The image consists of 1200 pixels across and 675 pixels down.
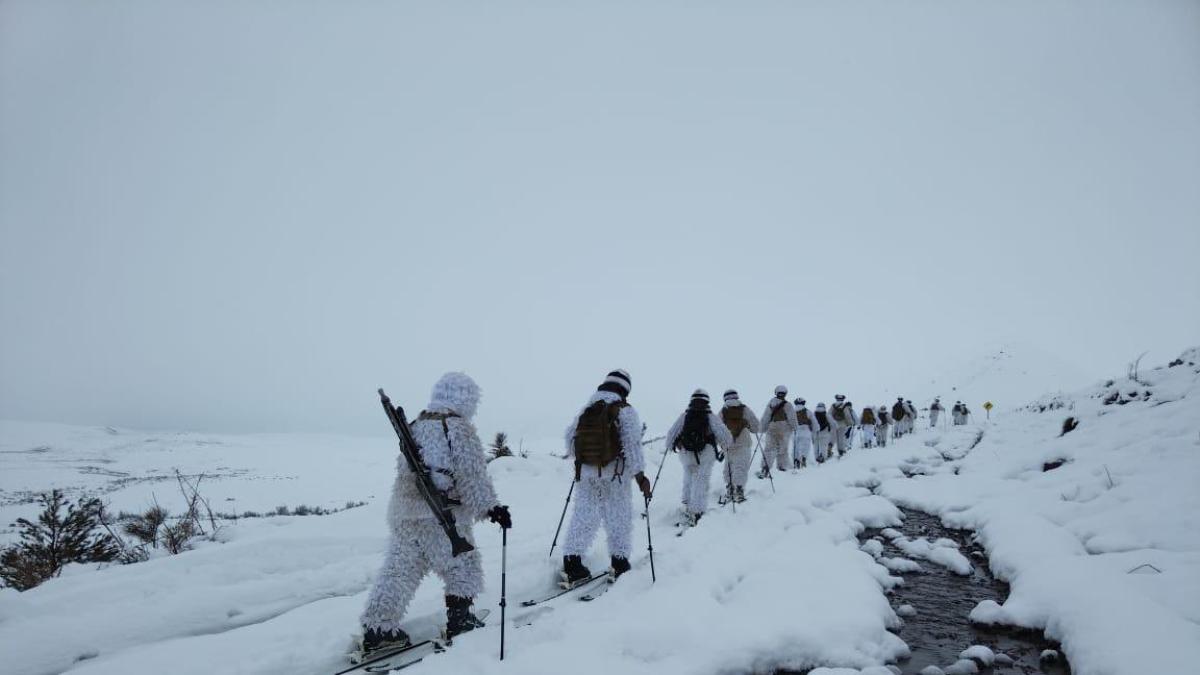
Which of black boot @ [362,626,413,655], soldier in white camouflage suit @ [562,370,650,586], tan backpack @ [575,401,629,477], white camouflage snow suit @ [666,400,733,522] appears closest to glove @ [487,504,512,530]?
black boot @ [362,626,413,655]

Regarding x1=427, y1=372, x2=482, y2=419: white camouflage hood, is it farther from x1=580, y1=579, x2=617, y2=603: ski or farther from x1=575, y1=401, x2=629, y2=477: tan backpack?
x1=580, y1=579, x2=617, y2=603: ski

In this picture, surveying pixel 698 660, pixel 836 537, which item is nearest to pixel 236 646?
pixel 698 660

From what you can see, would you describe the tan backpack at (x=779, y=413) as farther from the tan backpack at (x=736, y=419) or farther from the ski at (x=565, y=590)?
the ski at (x=565, y=590)

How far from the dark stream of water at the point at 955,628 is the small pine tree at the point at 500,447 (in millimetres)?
13441

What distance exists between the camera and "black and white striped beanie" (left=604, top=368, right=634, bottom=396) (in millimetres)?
7055

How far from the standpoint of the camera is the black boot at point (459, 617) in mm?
4406

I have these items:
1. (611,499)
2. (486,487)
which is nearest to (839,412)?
(611,499)

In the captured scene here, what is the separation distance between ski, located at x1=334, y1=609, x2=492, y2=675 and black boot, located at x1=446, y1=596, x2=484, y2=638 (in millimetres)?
110

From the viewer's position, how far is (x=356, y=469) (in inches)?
1467

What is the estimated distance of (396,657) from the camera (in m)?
4.03

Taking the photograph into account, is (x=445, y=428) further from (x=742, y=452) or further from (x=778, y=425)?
(x=778, y=425)

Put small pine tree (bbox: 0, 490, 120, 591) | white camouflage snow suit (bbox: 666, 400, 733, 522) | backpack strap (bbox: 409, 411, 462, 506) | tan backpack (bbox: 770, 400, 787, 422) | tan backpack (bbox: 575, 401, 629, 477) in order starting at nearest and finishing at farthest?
backpack strap (bbox: 409, 411, 462, 506), tan backpack (bbox: 575, 401, 629, 477), small pine tree (bbox: 0, 490, 120, 591), white camouflage snow suit (bbox: 666, 400, 733, 522), tan backpack (bbox: 770, 400, 787, 422)

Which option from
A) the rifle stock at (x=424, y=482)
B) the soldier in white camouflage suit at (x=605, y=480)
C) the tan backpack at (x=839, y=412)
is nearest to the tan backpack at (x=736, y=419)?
the soldier in white camouflage suit at (x=605, y=480)

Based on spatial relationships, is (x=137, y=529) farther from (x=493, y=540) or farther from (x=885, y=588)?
(x=885, y=588)
